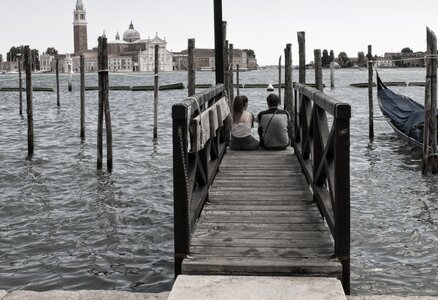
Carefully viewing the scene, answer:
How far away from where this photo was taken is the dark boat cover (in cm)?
1641

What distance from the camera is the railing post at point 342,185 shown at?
185 inches

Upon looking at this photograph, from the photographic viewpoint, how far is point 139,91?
217 ft

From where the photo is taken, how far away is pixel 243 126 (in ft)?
33.5

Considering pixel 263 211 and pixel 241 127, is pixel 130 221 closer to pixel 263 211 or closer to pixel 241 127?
pixel 241 127

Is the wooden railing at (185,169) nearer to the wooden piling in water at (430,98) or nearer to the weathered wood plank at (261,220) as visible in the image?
the weathered wood plank at (261,220)

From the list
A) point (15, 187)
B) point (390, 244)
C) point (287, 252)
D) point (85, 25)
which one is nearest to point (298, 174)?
point (390, 244)

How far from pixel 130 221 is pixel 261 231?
4033mm

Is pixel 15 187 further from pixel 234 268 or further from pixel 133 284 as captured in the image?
pixel 234 268

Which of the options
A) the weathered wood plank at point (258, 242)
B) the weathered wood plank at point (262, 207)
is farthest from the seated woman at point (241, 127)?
the weathered wood plank at point (258, 242)

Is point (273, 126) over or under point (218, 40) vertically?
under

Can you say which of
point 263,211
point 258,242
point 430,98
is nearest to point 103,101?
point 430,98

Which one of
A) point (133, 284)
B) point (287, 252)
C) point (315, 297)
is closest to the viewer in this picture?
point (315, 297)

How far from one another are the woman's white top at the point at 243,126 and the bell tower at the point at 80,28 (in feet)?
557

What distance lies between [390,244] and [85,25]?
178 meters
